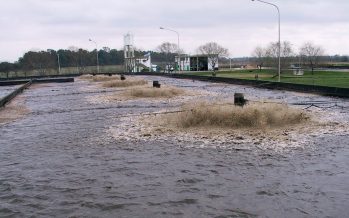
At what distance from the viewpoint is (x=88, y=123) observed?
2023 cm

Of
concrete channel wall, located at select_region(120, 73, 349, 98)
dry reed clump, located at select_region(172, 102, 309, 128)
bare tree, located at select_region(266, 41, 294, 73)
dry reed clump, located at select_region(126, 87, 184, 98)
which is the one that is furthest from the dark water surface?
bare tree, located at select_region(266, 41, 294, 73)

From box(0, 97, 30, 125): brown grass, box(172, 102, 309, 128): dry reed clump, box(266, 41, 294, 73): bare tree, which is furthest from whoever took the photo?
box(266, 41, 294, 73): bare tree

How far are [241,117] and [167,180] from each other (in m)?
6.67

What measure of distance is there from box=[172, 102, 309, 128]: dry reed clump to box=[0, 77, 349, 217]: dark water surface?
237 cm

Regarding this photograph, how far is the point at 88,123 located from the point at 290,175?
481 inches

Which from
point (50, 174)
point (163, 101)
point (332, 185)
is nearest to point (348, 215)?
point (332, 185)

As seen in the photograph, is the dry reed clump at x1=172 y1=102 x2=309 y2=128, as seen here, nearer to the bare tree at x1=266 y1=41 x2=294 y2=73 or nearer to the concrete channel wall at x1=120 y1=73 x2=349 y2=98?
the concrete channel wall at x1=120 y1=73 x2=349 y2=98

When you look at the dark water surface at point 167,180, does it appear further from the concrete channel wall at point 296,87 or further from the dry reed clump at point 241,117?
the concrete channel wall at point 296,87

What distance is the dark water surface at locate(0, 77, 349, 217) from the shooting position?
8445 millimetres

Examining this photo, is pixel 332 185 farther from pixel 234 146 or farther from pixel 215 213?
pixel 234 146

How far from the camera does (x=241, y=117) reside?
16.2 m

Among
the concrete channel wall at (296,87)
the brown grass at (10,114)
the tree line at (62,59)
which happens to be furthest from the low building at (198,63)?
the brown grass at (10,114)

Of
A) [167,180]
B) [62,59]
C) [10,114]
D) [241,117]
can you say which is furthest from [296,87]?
[62,59]

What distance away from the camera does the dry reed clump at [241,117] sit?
1620cm
